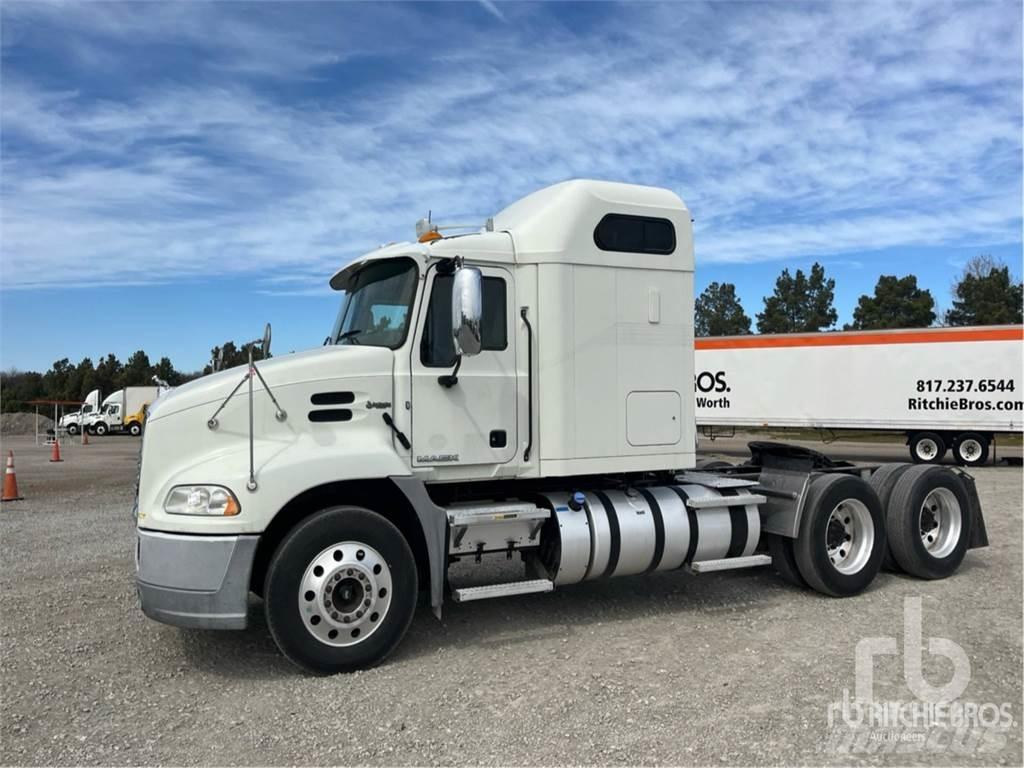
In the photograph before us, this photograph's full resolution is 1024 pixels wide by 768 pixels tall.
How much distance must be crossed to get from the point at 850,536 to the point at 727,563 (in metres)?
1.47

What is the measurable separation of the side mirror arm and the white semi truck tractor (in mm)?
21

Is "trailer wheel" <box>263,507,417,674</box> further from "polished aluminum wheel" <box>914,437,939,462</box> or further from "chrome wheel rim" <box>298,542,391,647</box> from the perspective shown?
"polished aluminum wheel" <box>914,437,939,462</box>

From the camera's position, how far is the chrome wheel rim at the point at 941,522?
765 cm

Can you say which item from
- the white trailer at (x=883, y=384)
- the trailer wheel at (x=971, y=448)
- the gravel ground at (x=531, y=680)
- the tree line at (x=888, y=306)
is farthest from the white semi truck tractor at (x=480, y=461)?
the tree line at (x=888, y=306)

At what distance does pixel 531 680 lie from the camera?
5.00 metres

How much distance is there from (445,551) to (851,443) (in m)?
29.3

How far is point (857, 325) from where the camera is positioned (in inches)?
2384

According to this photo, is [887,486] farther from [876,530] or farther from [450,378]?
[450,378]

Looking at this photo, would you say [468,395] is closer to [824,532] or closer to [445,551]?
[445,551]

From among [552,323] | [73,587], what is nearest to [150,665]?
[73,587]

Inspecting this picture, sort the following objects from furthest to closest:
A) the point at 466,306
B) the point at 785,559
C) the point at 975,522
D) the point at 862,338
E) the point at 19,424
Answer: the point at 19,424 → the point at 862,338 → the point at 975,522 → the point at 785,559 → the point at 466,306

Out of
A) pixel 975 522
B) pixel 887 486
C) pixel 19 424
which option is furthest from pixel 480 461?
pixel 19 424

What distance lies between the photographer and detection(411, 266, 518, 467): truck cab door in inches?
224

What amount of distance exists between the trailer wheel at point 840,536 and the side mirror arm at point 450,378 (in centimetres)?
340
